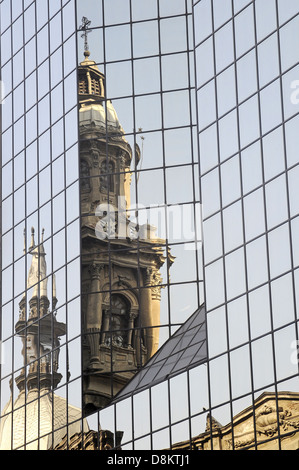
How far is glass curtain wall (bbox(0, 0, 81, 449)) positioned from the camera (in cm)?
7181

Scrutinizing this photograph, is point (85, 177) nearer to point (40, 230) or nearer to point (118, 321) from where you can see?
point (40, 230)

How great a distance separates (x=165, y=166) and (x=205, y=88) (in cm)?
733

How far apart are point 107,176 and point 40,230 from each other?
5089 mm

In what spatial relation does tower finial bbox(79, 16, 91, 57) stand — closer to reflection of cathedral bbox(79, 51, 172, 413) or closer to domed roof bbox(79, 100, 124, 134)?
reflection of cathedral bbox(79, 51, 172, 413)

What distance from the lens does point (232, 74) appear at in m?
65.1

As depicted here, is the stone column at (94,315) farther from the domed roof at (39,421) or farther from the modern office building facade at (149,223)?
the domed roof at (39,421)

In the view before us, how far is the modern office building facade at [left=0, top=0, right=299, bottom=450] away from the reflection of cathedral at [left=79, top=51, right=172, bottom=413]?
0.08 metres

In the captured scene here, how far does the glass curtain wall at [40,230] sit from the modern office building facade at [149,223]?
0.12 metres

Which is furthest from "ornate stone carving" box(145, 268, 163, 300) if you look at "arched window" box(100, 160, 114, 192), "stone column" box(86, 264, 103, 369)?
"arched window" box(100, 160, 114, 192)

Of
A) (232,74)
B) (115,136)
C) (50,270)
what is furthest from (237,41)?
(50,270)

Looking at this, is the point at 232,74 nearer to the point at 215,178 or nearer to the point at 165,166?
the point at 215,178

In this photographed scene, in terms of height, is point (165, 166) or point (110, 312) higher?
point (165, 166)

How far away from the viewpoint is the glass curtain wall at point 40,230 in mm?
71812

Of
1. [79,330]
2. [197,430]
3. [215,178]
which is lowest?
[197,430]
